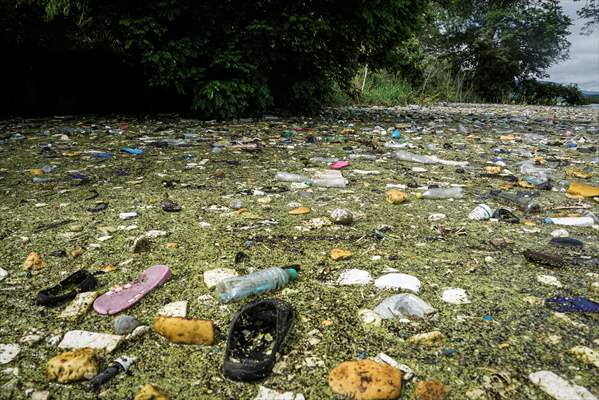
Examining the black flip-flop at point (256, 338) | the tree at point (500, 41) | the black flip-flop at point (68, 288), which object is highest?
the tree at point (500, 41)

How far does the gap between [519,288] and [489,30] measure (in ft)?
82.6

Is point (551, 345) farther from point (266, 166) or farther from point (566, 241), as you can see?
point (266, 166)

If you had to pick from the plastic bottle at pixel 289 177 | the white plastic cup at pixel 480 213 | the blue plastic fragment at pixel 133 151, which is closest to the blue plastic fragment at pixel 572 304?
the white plastic cup at pixel 480 213

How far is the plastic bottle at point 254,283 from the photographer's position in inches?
53.8

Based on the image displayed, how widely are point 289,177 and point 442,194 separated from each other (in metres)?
1.13

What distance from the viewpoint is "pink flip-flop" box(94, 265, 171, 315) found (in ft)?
4.27

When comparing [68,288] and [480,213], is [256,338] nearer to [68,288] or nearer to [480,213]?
[68,288]

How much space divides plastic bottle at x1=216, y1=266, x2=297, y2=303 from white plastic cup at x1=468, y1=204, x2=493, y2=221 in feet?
3.97

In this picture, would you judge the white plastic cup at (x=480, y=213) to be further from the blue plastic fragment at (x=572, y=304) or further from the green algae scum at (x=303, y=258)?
the blue plastic fragment at (x=572, y=304)

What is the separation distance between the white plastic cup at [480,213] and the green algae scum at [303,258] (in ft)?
0.20

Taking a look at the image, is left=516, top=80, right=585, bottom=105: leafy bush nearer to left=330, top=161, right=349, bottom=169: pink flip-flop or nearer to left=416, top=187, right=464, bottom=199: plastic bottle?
left=330, top=161, right=349, bottom=169: pink flip-flop

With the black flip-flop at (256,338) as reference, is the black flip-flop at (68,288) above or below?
below

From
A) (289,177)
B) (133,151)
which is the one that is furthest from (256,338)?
(133,151)

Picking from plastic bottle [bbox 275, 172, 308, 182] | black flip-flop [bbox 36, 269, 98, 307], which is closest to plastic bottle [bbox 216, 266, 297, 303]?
black flip-flop [bbox 36, 269, 98, 307]
